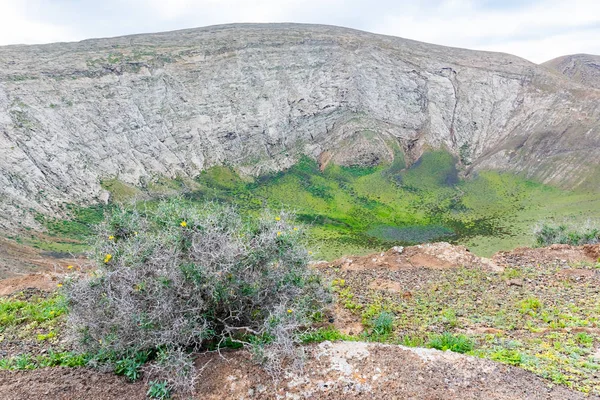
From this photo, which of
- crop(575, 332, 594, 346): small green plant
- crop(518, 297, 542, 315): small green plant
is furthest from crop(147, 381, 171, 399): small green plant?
crop(518, 297, 542, 315): small green plant

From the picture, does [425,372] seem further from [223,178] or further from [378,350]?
[223,178]

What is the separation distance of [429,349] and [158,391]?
3773 millimetres

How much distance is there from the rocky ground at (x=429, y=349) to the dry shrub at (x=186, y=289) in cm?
38

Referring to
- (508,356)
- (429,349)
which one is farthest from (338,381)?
(508,356)

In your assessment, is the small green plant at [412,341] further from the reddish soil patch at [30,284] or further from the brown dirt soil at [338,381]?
the reddish soil patch at [30,284]

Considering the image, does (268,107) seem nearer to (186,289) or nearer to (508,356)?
(186,289)

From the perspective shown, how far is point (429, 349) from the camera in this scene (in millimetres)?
5582

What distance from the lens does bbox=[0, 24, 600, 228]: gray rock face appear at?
1384 inches

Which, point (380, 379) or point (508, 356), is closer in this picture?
point (380, 379)

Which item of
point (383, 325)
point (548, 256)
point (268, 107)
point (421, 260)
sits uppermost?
point (268, 107)

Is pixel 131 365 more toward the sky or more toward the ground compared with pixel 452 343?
more toward the sky

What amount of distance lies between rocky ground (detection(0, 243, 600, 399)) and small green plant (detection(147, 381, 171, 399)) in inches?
5.4

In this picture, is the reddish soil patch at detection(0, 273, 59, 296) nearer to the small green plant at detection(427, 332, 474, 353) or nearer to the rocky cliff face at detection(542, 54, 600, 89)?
the small green plant at detection(427, 332, 474, 353)

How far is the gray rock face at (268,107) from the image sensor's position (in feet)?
115
